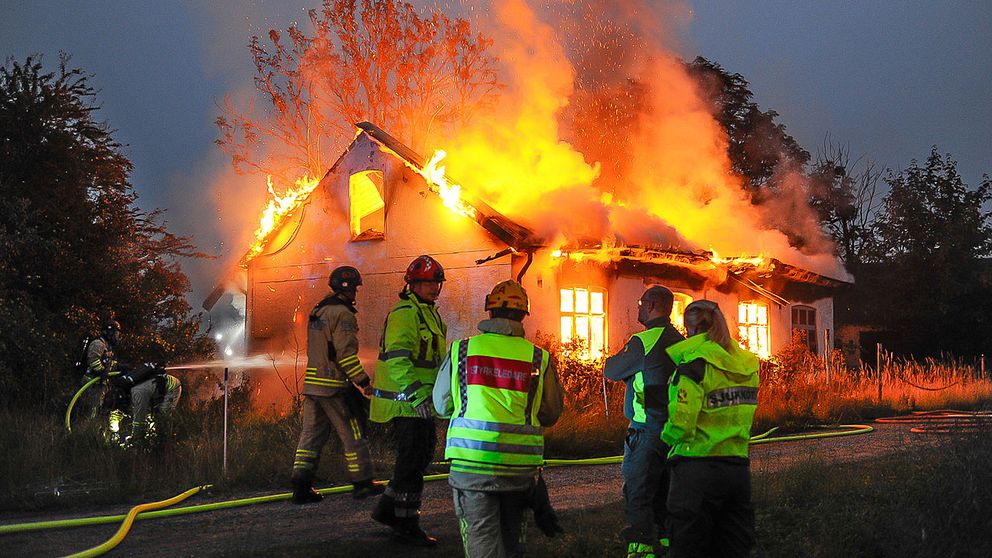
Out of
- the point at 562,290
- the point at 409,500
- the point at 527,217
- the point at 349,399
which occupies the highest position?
the point at 527,217

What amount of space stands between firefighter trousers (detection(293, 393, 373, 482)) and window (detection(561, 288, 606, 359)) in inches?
291

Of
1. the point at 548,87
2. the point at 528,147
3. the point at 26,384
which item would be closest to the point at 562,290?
the point at 528,147

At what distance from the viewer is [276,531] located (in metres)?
6.61

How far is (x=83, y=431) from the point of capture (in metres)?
9.68

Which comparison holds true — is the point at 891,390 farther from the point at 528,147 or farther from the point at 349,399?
the point at 349,399

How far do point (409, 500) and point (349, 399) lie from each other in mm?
1686

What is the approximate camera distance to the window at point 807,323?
20.3 m

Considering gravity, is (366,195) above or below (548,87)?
below

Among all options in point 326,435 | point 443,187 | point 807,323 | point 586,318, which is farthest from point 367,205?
point 807,323

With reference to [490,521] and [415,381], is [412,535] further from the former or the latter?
[490,521]

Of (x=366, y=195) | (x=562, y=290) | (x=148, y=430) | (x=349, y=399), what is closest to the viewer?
(x=349, y=399)

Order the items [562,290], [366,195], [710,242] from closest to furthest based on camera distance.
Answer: [562,290] → [366,195] → [710,242]

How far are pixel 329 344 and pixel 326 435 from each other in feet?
2.56

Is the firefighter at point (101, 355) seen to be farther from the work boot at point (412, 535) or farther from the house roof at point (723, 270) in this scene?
the house roof at point (723, 270)
